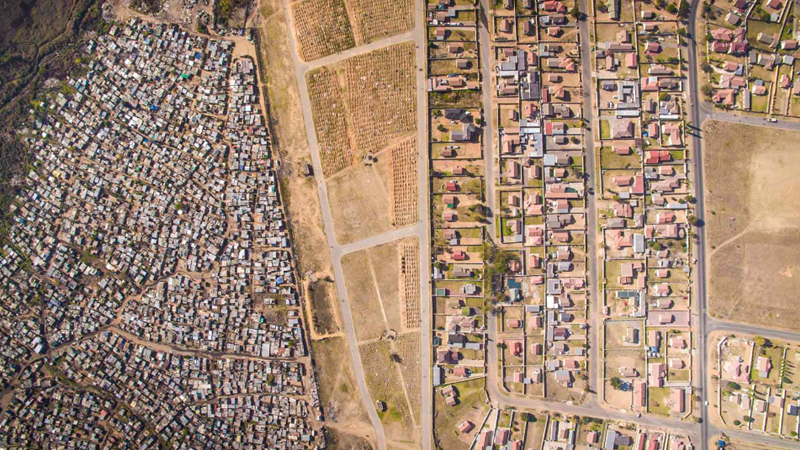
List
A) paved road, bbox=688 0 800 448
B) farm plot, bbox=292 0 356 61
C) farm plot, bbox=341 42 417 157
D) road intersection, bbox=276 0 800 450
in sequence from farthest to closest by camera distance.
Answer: farm plot, bbox=292 0 356 61 < farm plot, bbox=341 42 417 157 < road intersection, bbox=276 0 800 450 < paved road, bbox=688 0 800 448

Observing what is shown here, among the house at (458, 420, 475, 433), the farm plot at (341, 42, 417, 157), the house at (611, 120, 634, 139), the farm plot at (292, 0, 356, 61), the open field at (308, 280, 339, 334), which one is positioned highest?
the farm plot at (292, 0, 356, 61)

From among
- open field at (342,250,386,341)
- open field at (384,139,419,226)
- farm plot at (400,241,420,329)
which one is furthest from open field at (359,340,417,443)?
open field at (384,139,419,226)

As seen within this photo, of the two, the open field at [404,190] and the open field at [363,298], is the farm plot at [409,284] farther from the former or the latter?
the open field at [404,190]

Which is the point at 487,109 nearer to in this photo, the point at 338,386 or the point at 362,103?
the point at 362,103

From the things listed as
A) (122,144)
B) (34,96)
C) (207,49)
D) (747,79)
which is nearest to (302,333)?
(122,144)

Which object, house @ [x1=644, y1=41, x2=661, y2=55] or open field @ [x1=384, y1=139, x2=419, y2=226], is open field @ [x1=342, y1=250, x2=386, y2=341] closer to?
open field @ [x1=384, y1=139, x2=419, y2=226]

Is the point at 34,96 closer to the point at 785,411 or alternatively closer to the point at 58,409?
the point at 58,409
